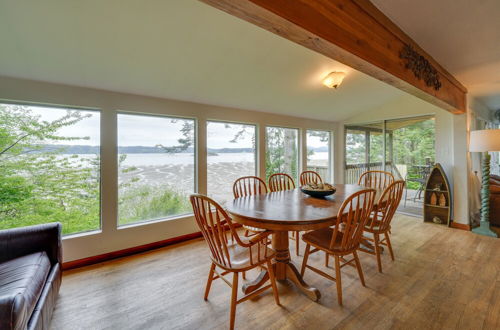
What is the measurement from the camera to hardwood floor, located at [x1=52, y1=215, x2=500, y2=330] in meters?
1.62

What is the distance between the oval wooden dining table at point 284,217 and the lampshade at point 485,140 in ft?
8.49

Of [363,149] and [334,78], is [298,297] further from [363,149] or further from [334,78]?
[363,149]

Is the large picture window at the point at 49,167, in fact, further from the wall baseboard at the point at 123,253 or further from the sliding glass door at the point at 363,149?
the sliding glass door at the point at 363,149

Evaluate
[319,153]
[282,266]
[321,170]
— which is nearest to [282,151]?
[319,153]

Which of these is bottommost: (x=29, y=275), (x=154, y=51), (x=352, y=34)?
(x=29, y=275)

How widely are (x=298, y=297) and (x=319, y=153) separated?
3637 mm

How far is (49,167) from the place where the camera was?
7.70 ft

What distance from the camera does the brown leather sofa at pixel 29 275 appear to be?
3.60 ft

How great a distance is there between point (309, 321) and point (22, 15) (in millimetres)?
3014

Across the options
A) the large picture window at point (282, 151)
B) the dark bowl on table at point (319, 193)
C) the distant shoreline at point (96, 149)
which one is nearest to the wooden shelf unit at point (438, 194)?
the large picture window at point (282, 151)

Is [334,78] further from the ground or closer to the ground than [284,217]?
→ further from the ground

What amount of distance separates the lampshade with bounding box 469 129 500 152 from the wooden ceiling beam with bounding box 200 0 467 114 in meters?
1.29

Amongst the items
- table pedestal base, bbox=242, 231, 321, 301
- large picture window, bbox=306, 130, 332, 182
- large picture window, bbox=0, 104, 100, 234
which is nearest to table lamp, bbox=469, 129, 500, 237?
large picture window, bbox=306, 130, 332, 182

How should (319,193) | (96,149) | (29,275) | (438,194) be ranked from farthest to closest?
(438,194)
(96,149)
(319,193)
(29,275)
